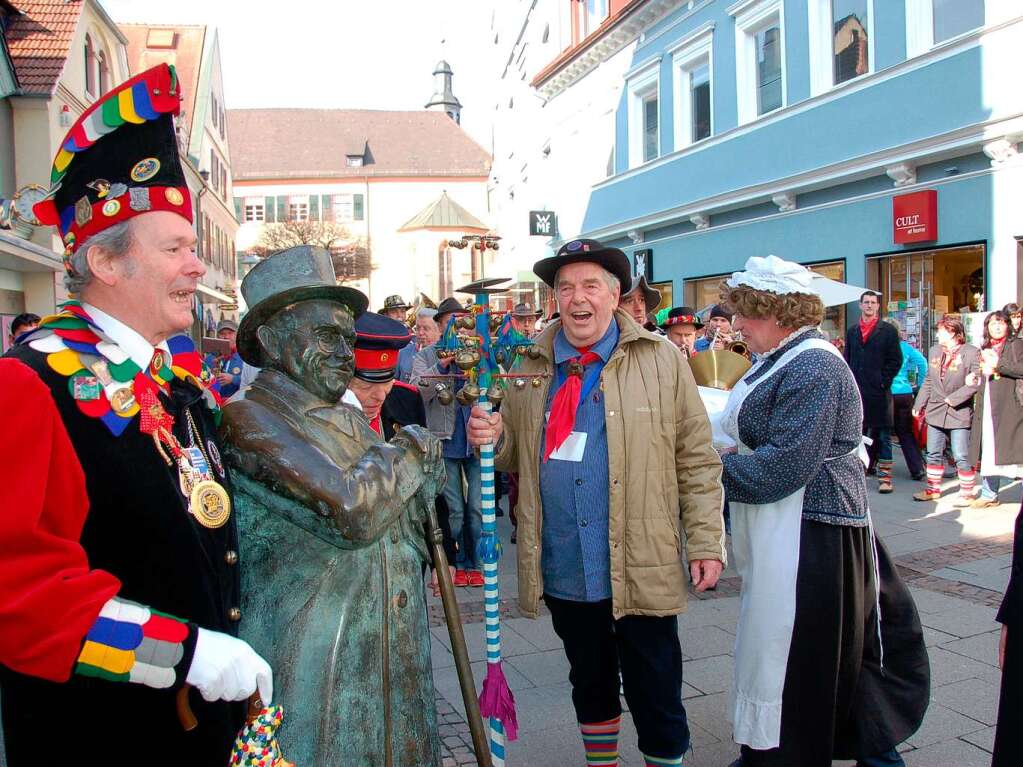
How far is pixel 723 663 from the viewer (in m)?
4.41

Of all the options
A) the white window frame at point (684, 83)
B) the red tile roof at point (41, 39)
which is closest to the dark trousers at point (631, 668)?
the white window frame at point (684, 83)

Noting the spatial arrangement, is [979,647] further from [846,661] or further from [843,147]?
[843,147]

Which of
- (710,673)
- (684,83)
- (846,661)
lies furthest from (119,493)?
(684,83)

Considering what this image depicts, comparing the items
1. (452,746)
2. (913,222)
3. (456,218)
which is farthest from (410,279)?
(452,746)

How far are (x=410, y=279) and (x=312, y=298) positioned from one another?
54.4m

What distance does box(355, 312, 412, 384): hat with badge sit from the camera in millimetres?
3686

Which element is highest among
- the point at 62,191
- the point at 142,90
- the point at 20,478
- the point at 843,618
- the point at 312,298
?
the point at 142,90

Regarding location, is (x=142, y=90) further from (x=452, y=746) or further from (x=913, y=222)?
(x=913, y=222)

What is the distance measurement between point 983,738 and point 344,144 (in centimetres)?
6375

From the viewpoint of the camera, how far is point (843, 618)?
2.97m

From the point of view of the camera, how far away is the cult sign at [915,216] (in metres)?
10.8

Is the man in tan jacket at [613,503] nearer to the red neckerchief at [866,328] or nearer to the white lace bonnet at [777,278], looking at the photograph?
the white lace bonnet at [777,278]

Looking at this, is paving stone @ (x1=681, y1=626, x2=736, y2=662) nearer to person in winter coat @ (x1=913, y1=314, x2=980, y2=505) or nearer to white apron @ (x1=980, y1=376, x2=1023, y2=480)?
white apron @ (x1=980, y1=376, x2=1023, y2=480)

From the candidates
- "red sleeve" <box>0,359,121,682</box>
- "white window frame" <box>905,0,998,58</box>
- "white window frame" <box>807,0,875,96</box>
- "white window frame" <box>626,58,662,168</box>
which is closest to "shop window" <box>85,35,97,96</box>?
"white window frame" <box>626,58,662,168</box>
